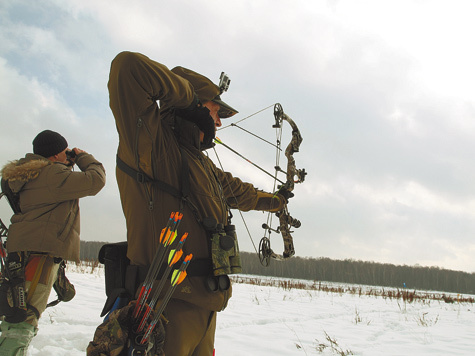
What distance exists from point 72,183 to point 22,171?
39cm

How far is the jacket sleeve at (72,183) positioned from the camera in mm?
2730

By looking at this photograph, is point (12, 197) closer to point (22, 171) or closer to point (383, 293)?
point (22, 171)

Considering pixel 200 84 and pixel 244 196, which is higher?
pixel 200 84

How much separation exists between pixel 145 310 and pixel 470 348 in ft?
14.3

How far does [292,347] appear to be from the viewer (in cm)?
406

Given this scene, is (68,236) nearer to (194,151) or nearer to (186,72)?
(194,151)

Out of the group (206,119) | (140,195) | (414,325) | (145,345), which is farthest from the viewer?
(414,325)

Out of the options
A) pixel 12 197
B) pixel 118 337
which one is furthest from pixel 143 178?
pixel 12 197

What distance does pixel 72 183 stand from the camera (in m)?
2.75

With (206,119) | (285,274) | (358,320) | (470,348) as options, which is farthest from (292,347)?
(285,274)

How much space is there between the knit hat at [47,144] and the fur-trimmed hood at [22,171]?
17cm

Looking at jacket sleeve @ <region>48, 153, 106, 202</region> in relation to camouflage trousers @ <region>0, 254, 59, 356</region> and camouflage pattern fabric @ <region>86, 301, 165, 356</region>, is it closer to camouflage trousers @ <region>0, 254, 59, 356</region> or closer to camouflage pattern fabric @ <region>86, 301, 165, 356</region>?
camouflage trousers @ <region>0, 254, 59, 356</region>

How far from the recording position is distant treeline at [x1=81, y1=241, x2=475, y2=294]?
1581 inches


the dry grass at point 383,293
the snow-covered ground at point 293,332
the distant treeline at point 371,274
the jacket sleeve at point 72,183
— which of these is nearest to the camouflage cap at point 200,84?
the jacket sleeve at point 72,183
